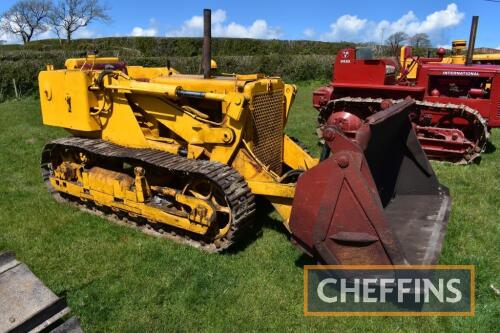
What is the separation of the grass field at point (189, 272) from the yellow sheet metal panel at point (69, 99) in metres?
1.27

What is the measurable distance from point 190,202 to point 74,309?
1662mm

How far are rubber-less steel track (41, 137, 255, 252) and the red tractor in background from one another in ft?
14.0

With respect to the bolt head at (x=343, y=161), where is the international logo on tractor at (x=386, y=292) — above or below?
below

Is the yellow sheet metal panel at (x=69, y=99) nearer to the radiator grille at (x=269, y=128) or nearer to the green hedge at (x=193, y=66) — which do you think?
the radiator grille at (x=269, y=128)

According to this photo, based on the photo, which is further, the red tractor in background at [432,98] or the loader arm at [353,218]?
the red tractor in background at [432,98]

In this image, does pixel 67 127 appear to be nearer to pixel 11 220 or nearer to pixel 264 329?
pixel 11 220

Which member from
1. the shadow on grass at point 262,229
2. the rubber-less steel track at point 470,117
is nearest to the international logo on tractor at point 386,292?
the shadow on grass at point 262,229

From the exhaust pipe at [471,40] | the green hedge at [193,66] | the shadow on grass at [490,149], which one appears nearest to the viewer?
the shadow on grass at [490,149]

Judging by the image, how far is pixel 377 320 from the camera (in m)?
3.95

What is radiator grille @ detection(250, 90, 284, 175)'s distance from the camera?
5375 mm

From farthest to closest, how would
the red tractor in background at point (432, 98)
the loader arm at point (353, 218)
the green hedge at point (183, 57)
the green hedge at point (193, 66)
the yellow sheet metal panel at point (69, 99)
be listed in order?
the green hedge at point (183, 57)
the green hedge at point (193, 66)
the red tractor in background at point (432, 98)
the yellow sheet metal panel at point (69, 99)
the loader arm at point (353, 218)

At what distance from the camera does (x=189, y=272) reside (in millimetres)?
4711

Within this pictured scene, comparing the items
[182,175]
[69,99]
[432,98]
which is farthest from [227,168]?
[432,98]

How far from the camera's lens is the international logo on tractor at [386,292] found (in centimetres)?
378
